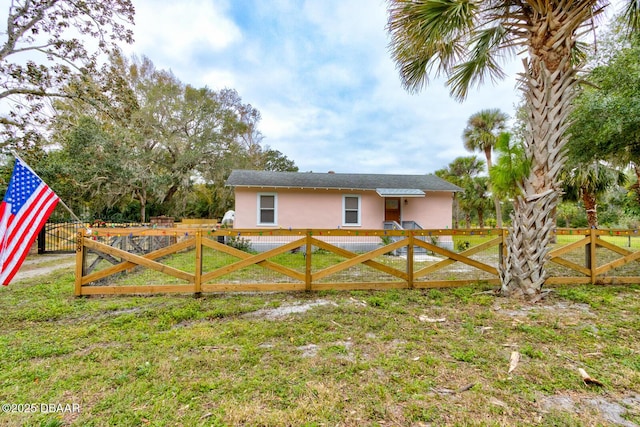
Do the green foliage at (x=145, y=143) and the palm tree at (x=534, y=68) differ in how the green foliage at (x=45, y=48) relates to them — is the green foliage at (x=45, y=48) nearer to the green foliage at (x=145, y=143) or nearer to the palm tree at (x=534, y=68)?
the green foliage at (x=145, y=143)

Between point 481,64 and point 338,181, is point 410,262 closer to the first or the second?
point 481,64

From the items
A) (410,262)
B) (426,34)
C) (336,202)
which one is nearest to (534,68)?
(426,34)

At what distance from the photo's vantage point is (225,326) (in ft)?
10.9

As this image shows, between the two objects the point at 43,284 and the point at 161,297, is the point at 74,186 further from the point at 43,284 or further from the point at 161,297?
the point at 161,297

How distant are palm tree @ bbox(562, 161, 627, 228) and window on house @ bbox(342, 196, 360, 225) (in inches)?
325

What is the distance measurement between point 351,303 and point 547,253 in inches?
132

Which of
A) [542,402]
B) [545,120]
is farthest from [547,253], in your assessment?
[542,402]

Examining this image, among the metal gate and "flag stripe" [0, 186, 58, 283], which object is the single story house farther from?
"flag stripe" [0, 186, 58, 283]

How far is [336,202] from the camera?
1141 cm

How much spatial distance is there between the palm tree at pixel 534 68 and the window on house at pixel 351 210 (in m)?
7.18

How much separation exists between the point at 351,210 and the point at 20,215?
9.79 metres

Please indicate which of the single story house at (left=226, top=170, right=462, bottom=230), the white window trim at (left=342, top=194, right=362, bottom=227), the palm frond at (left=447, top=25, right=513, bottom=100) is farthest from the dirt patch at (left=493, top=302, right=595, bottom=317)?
the white window trim at (left=342, top=194, right=362, bottom=227)

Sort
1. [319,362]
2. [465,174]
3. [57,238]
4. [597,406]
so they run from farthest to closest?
[465,174] < [57,238] < [319,362] < [597,406]

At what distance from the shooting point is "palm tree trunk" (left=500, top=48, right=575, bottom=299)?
164 inches
